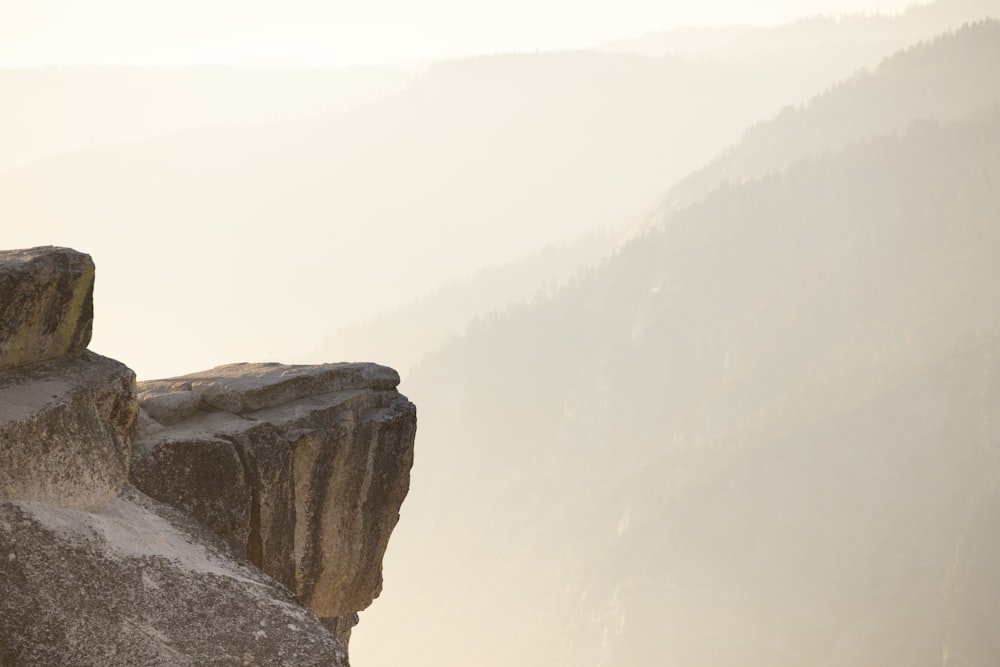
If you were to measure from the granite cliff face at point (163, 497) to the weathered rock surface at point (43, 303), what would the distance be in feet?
0.07

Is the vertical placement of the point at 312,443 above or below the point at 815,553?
above

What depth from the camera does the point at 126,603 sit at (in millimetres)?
11039

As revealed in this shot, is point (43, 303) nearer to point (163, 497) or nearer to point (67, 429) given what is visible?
point (67, 429)

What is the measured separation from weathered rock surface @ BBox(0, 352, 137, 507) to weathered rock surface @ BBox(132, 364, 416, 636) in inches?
50.1

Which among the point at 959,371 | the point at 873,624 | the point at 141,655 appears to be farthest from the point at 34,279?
the point at 959,371

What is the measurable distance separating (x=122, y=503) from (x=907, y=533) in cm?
19575

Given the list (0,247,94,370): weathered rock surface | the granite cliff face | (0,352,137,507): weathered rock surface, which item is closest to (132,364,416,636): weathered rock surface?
the granite cliff face

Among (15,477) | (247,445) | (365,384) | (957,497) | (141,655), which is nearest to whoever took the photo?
(141,655)

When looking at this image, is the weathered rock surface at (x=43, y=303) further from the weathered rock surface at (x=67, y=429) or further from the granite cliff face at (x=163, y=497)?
the weathered rock surface at (x=67, y=429)

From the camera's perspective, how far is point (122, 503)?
12797 mm

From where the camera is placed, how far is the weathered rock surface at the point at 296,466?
1489 cm

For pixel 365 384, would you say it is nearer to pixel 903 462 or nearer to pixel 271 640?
pixel 271 640

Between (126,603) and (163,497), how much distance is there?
3.35 meters

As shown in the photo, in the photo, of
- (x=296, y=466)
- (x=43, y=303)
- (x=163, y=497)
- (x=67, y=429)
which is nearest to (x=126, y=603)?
(x=67, y=429)
